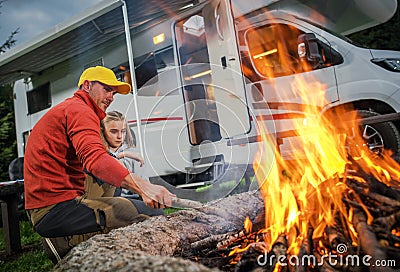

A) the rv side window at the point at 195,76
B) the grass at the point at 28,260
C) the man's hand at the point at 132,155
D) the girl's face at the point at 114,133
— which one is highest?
the rv side window at the point at 195,76

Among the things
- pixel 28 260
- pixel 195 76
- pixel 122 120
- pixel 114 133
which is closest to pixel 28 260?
pixel 28 260

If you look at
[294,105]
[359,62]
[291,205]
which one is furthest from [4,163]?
[291,205]

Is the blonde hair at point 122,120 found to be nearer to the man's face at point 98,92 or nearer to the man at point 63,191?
the man's face at point 98,92

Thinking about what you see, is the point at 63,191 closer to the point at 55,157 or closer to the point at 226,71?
the point at 55,157

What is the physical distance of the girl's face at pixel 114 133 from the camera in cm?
452

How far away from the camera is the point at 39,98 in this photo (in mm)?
7266

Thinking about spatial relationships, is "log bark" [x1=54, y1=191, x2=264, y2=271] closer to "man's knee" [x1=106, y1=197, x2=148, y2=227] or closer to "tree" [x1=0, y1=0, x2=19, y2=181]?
"man's knee" [x1=106, y1=197, x2=148, y2=227]

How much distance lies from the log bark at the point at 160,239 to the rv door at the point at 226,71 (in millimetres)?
1483

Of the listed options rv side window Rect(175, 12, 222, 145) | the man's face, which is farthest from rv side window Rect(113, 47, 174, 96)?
the man's face

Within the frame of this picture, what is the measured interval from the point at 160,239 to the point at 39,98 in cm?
591

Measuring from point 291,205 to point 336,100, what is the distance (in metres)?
3.12

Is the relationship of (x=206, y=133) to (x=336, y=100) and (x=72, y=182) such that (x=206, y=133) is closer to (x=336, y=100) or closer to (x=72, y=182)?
(x=336, y=100)

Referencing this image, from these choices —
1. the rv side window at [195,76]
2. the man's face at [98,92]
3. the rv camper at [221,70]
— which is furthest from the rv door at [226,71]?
the man's face at [98,92]

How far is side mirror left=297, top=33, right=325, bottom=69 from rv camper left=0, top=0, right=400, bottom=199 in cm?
1
